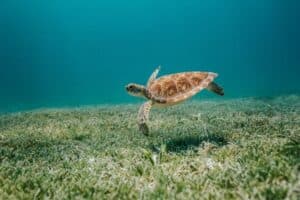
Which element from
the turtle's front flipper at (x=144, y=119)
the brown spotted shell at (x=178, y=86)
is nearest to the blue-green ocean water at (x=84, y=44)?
the brown spotted shell at (x=178, y=86)

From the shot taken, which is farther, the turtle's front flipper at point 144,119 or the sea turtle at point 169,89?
the sea turtle at point 169,89

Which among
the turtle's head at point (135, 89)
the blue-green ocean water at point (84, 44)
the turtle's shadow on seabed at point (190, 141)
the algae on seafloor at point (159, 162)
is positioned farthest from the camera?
the blue-green ocean water at point (84, 44)

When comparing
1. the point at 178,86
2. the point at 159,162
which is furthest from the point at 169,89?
the point at 159,162

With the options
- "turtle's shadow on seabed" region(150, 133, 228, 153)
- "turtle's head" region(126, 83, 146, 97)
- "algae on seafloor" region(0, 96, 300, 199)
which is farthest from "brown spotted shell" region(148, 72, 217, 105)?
"algae on seafloor" region(0, 96, 300, 199)

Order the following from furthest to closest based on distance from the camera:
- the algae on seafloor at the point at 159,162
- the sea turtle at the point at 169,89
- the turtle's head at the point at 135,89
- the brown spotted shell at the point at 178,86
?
1. the brown spotted shell at the point at 178,86
2. the sea turtle at the point at 169,89
3. the turtle's head at the point at 135,89
4. the algae on seafloor at the point at 159,162

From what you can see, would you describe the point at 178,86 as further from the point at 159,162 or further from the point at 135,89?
the point at 159,162

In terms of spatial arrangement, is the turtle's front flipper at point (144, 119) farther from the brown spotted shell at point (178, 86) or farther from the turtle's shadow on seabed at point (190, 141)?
the turtle's shadow on seabed at point (190, 141)

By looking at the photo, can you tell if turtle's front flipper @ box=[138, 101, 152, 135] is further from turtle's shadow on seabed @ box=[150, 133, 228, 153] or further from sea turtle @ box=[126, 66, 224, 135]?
turtle's shadow on seabed @ box=[150, 133, 228, 153]

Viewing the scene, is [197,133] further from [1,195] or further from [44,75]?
[44,75]
